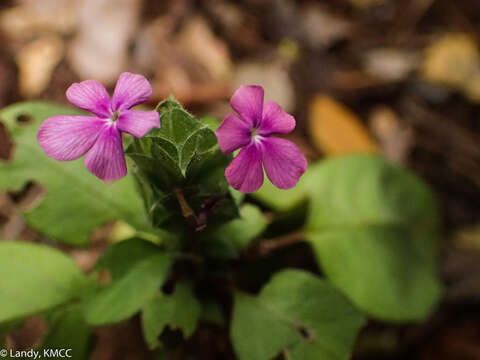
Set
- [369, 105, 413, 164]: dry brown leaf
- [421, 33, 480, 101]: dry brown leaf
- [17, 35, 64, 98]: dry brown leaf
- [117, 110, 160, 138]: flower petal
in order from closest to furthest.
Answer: [117, 110, 160, 138]: flower petal < [17, 35, 64, 98]: dry brown leaf < [369, 105, 413, 164]: dry brown leaf < [421, 33, 480, 101]: dry brown leaf

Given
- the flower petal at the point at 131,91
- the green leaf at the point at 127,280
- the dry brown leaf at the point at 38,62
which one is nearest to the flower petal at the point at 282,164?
the flower petal at the point at 131,91

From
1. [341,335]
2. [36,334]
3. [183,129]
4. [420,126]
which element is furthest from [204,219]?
[420,126]

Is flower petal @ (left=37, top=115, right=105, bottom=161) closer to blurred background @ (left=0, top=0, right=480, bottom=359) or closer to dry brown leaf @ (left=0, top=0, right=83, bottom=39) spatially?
blurred background @ (left=0, top=0, right=480, bottom=359)

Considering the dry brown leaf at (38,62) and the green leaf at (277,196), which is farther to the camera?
the dry brown leaf at (38,62)

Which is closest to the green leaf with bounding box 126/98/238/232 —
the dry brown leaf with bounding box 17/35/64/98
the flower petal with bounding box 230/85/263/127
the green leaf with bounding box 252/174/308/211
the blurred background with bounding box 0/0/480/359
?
the flower petal with bounding box 230/85/263/127

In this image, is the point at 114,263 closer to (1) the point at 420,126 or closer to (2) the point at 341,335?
(2) the point at 341,335

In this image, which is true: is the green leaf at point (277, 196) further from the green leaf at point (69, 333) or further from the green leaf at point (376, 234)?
the green leaf at point (69, 333)

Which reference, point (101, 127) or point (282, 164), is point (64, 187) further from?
point (282, 164)

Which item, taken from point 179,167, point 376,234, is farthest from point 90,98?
point 376,234
